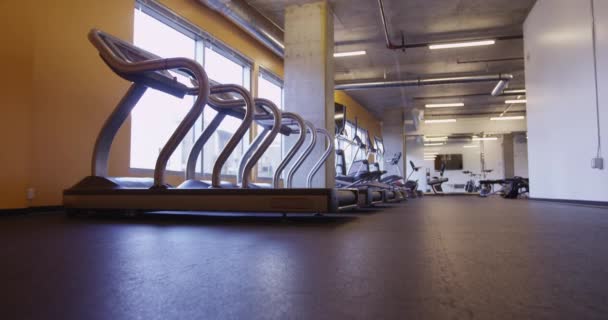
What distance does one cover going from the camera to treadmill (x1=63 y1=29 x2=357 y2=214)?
2.76m

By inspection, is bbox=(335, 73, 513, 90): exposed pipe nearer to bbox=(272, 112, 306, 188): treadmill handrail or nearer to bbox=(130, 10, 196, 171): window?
bbox=(130, 10, 196, 171): window

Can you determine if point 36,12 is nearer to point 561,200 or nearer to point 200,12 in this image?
point 200,12

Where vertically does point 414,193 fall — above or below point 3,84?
below

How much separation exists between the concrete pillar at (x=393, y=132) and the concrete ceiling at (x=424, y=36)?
2.66 meters

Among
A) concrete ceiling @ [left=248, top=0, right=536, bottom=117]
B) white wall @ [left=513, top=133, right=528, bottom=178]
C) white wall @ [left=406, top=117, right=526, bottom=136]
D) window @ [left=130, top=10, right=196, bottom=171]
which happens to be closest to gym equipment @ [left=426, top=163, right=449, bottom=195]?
white wall @ [left=406, top=117, right=526, bottom=136]

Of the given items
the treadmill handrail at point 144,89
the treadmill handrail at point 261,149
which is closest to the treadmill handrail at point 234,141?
the treadmill handrail at point 261,149

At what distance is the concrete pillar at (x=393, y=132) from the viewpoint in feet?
52.1

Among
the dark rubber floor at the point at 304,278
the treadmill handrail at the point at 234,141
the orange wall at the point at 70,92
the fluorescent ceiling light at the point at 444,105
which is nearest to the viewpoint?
the dark rubber floor at the point at 304,278

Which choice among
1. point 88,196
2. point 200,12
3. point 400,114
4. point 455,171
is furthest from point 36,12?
point 455,171

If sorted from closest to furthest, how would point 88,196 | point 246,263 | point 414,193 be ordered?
point 246,263 < point 88,196 < point 414,193

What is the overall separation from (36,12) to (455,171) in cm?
2249

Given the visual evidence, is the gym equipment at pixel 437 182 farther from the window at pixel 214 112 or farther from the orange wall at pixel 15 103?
the orange wall at pixel 15 103

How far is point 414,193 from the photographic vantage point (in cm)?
1167

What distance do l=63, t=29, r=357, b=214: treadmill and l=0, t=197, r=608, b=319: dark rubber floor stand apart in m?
0.95
